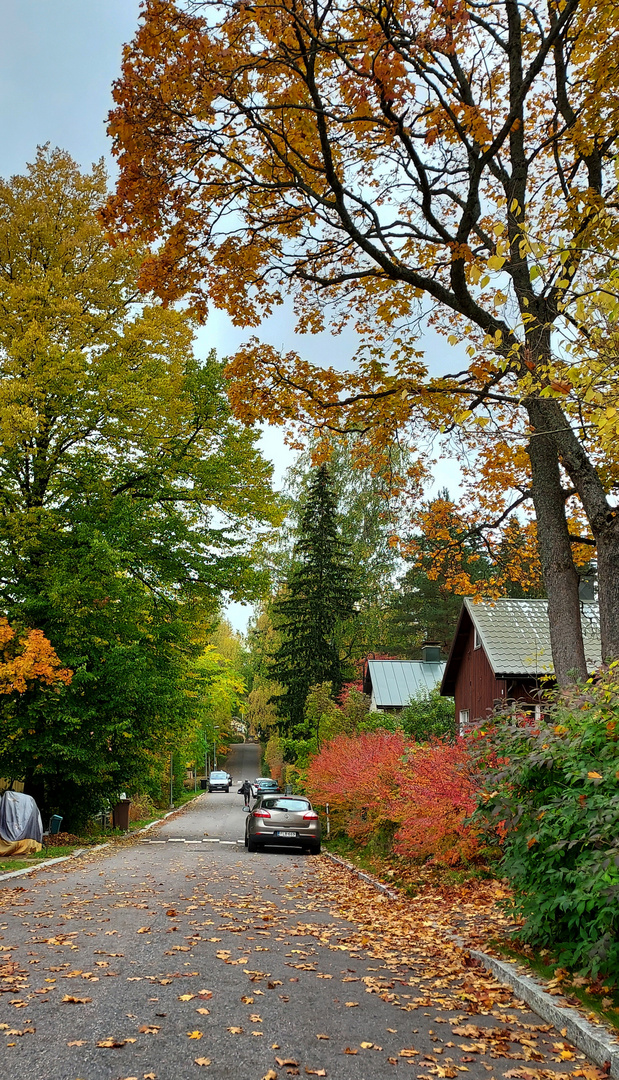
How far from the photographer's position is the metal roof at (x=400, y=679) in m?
37.4

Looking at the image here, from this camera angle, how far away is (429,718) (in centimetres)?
2933

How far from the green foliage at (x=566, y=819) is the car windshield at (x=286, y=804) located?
12.8 metres

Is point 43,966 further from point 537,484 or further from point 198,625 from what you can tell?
point 198,625

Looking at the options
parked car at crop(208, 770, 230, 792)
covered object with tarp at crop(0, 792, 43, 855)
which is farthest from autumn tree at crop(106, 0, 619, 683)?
parked car at crop(208, 770, 230, 792)

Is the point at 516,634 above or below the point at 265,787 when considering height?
above

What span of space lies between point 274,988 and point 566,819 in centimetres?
260

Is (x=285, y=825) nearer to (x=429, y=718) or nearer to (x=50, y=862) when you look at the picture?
(x=50, y=862)

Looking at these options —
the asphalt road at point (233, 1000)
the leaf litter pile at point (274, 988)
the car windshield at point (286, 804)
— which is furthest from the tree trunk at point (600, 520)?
the car windshield at point (286, 804)

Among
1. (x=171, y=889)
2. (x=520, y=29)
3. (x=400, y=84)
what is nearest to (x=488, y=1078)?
(x=171, y=889)

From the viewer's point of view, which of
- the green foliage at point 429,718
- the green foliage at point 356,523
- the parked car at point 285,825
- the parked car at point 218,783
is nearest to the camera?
the parked car at point 285,825

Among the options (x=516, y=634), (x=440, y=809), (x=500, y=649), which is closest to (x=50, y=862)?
(x=440, y=809)

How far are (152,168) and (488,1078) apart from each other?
30.1 ft

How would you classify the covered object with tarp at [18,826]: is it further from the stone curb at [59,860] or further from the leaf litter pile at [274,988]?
the leaf litter pile at [274,988]

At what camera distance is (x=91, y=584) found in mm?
19516
